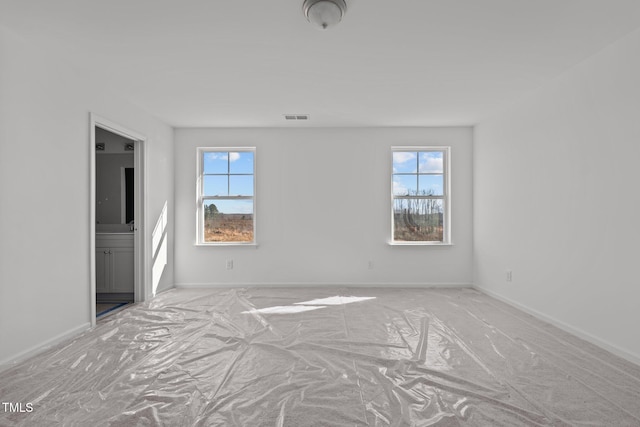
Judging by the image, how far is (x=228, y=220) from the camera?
5164 millimetres

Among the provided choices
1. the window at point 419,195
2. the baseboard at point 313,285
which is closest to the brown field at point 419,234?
the window at point 419,195

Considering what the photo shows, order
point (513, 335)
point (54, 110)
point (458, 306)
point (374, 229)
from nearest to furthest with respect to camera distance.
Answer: point (54, 110), point (513, 335), point (458, 306), point (374, 229)

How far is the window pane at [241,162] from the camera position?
16.9ft

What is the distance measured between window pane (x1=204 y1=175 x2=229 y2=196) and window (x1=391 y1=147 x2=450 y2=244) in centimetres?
277

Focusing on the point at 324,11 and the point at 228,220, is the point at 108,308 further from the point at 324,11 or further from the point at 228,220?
the point at 324,11

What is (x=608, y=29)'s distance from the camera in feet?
7.86

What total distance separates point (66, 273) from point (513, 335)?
166 inches

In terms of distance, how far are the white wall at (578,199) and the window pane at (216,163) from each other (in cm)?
410

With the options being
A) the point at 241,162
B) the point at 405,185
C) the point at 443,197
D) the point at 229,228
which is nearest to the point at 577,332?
the point at 443,197

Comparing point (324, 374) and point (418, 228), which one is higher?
point (418, 228)

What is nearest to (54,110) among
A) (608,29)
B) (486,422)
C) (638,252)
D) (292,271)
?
(292,271)

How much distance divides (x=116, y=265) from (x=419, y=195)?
4.59 m

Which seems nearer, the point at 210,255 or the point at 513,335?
the point at 513,335

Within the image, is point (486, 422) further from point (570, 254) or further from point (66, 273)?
point (66, 273)
